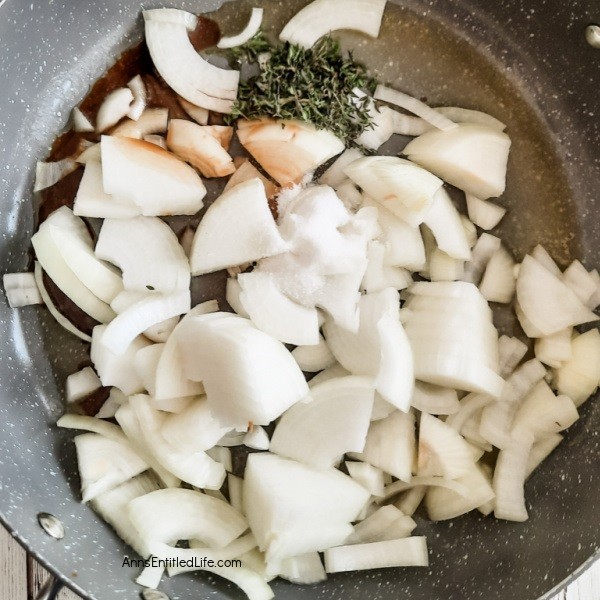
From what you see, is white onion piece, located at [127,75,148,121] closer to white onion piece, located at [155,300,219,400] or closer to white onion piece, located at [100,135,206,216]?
white onion piece, located at [100,135,206,216]

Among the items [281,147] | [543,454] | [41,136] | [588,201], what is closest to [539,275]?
[588,201]

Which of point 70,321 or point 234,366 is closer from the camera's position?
point 234,366

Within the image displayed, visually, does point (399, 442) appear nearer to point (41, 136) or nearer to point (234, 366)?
point (234, 366)

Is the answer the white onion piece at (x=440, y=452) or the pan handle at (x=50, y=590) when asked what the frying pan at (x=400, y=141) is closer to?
the pan handle at (x=50, y=590)

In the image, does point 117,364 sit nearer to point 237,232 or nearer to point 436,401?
point 237,232

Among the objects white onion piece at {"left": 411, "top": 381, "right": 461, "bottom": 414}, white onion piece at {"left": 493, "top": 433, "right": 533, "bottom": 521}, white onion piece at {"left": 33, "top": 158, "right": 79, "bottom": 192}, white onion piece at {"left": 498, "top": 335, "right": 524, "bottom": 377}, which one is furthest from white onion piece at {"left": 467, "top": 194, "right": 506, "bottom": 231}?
white onion piece at {"left": 33, "top": 158, "right": 79, "bottom": 192}

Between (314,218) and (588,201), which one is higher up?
(588,201)

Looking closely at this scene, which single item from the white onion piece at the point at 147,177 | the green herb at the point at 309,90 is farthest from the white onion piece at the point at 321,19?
the white onion piece at the point at 147,177

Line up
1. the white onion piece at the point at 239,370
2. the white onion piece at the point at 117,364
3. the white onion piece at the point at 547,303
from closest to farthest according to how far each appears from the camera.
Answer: the white onion piece at the point at 239,370, the white onion piece at the point at 117,364, the white onion piece at the point at 547,303
